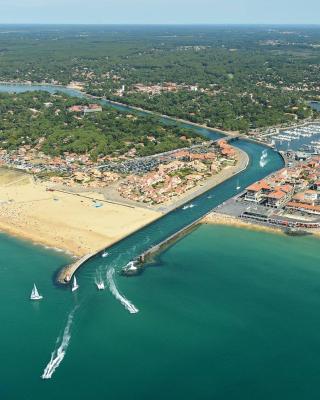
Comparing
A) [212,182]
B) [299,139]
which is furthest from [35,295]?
[299,139]

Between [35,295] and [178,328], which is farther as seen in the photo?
[35,295]

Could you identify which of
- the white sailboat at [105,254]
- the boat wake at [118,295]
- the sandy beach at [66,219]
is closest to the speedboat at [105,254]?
the white sailboat at [105,254]

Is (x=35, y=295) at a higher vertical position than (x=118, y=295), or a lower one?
higher

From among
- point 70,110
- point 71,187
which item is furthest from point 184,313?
point 70,110

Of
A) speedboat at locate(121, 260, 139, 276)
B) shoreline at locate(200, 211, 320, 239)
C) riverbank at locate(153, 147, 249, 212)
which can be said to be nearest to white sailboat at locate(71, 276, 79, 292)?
speedboat at locate(121, 260, 139, 276)

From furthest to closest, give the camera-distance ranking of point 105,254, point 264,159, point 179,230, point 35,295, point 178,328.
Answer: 1. point 264,159
2. point 179,230
3. point 105,254
4. point 35,295
5. point 178,328

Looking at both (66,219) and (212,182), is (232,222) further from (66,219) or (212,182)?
(66,219)

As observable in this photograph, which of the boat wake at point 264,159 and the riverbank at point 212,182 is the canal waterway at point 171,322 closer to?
the riverbank at point 212,182

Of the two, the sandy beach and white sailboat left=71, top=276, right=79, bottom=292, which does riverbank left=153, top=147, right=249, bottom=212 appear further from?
white sailboat left=71, top=276, right=79, bottom=292
